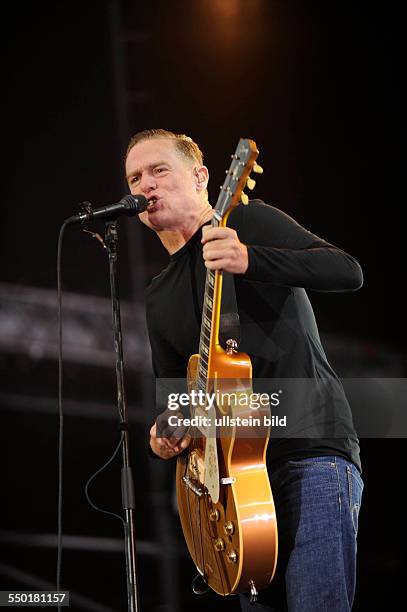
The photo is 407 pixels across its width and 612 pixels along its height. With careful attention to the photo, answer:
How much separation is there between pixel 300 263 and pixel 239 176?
255mm

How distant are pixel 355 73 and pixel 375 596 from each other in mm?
2296

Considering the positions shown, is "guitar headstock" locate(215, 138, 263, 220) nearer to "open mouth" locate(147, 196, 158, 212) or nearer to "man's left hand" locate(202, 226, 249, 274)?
"man's left hand" locate(202, 226, 249, 274)

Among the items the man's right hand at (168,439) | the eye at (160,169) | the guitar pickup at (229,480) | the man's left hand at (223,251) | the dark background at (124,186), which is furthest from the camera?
the dark background at (124,186)

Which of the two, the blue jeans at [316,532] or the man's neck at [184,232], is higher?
the man's neck at [184,232]

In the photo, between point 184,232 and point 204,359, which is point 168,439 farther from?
point 184,232

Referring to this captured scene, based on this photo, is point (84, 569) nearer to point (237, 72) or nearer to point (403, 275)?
point (403, 275)

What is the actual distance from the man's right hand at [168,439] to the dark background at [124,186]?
106cm

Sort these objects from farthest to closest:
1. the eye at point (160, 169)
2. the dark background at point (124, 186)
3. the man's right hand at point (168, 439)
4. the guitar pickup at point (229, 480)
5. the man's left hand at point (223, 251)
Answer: the dark background at point (124, 186) < the eye at point (160, 169) < the man's right hand at point (168, 439) < the guitar pickup at point (229, 480) < the man's left hand at point (223, 251)

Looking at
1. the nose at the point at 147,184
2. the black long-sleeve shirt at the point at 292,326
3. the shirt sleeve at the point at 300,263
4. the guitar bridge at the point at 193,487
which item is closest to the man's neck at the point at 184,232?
the nose at the point at 147,184

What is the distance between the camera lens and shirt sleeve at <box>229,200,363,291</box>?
170 cm

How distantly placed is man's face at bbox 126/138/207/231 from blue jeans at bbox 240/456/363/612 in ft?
2.73

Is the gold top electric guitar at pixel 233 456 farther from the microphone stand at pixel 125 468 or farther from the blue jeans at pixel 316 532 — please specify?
the microphone stand at pixel 125 468

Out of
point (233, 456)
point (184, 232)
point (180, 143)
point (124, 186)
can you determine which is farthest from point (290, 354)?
point (124, 186)

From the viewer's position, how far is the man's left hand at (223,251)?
166cm
